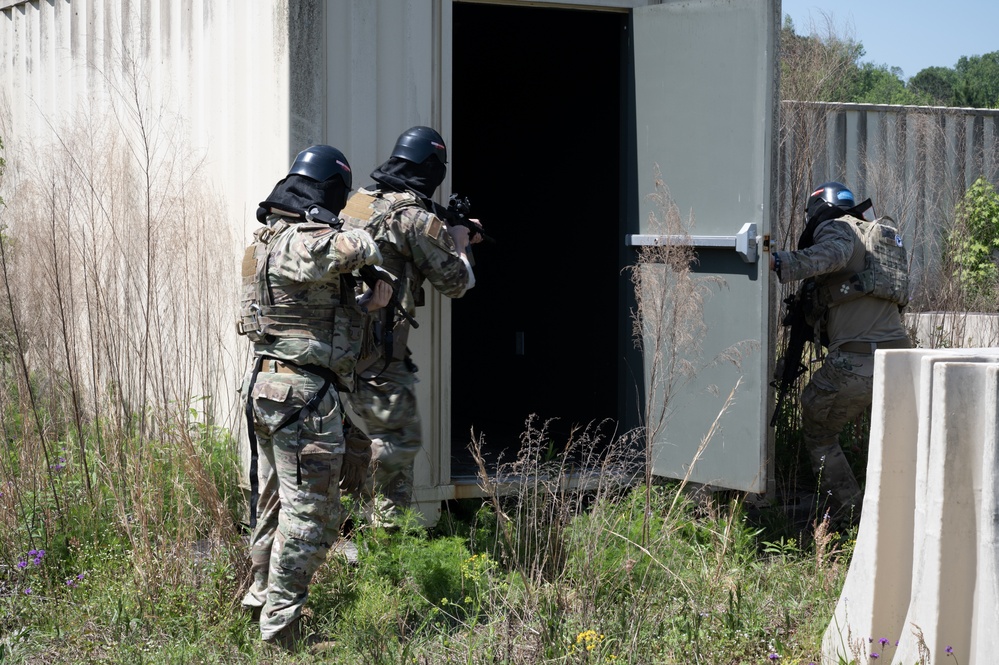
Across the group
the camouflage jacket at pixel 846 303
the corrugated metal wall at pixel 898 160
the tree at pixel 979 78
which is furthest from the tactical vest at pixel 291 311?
the tree at pixel 979 78

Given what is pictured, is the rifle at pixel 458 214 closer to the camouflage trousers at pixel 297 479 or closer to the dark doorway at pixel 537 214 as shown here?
the camouflage trousers at pixel 297 479

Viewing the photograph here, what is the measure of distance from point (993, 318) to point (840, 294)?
1.99m

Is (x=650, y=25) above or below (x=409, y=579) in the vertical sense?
above

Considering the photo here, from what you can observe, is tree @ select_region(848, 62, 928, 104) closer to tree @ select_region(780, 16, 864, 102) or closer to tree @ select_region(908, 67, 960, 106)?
tree @ select_region(908, 67, 960, 106)

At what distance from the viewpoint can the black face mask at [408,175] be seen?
484cm

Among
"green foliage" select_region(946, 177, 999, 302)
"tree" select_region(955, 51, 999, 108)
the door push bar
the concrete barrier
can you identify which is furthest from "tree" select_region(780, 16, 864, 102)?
"tree" select_region(955, 51, 999, 108)

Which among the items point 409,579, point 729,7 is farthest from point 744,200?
point 409,579

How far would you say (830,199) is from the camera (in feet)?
20.0

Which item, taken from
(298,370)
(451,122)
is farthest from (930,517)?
(451,122)

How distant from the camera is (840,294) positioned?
19.8ft

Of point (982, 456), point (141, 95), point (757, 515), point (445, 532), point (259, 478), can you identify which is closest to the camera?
point (982, 456)

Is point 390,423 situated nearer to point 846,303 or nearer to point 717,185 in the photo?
point 717,185

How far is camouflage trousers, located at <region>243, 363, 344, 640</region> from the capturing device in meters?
4.03

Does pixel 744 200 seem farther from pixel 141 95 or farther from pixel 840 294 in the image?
pixel 141 95
